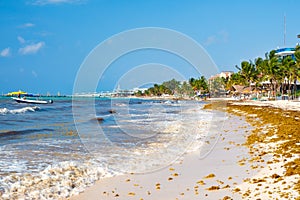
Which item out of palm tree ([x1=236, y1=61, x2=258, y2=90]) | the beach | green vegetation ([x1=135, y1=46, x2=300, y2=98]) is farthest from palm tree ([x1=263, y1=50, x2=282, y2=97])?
the beach

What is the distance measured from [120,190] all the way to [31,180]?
2.18 metres

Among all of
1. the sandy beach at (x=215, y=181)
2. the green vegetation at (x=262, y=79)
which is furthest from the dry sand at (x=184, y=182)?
the green vegetation at (x=262, y=79)

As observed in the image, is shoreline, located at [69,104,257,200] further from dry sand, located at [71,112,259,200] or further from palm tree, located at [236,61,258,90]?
palm tree, located at [236,61,258,90]

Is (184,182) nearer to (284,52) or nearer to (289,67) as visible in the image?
(289,67)

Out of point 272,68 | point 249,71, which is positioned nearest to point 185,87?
point 249,71

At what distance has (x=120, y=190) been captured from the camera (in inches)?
262

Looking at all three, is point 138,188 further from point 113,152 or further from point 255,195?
point 113,152

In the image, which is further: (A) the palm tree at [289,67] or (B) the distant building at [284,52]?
(B) the distant building at [284,52]

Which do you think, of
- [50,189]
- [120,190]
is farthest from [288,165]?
[50,189]

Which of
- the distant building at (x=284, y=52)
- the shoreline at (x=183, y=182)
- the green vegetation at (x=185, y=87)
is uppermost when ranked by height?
the distant building at (x=284, y=52)

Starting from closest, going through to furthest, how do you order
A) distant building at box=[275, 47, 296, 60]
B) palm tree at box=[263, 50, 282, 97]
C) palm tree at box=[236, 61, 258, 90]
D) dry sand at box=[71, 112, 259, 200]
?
dry sand at box=[71, 112, 259, 200] < palm tree at box=[263, 50, 282, 97] < distant building at box=[275, 47, 296, 60] < palm tree at box=[236, 61, 258, 90]

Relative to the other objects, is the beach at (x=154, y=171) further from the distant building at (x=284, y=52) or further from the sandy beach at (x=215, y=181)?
the distant building at (x=284, y=52)

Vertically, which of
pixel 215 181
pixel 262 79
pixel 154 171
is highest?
pixel 262 79

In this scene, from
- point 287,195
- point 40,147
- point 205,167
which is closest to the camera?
point 287,195
